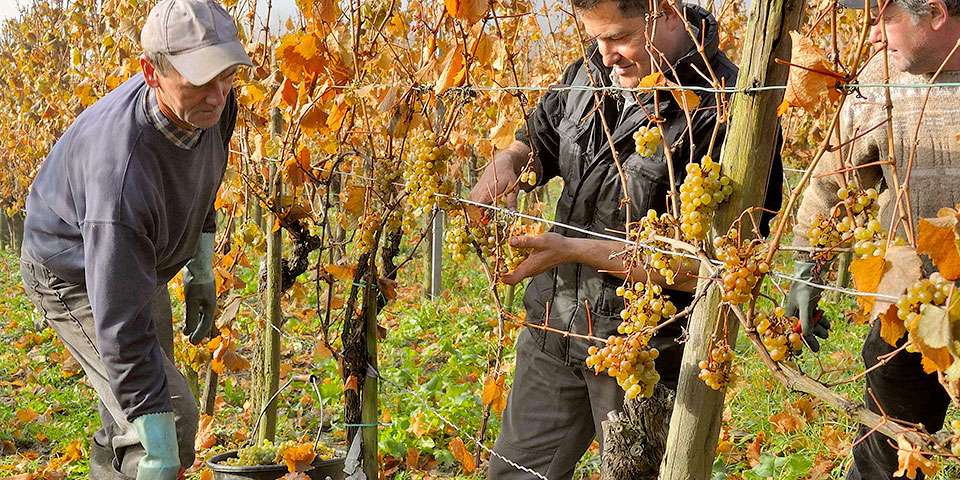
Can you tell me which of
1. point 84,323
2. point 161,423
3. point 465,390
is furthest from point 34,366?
point 161,423

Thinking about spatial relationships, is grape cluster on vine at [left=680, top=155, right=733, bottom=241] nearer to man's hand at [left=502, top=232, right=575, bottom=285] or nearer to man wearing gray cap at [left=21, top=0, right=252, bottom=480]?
man's hand at [left=502, top=232, right=575, bottom=285]

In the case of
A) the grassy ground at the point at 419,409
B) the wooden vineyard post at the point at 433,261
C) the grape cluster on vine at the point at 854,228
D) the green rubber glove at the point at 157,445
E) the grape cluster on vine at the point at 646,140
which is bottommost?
the grassy ground at the point at 419,409

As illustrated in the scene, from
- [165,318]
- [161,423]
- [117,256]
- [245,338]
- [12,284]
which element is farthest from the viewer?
[12,284]

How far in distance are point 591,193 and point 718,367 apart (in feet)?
2.80

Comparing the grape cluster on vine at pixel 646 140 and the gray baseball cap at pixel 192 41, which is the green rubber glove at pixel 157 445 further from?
the grape cluster on vine at pixel 646 140

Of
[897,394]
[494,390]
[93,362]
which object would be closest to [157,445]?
[93,362]

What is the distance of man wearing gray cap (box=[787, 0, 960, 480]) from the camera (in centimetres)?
185

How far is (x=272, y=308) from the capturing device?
116 inches

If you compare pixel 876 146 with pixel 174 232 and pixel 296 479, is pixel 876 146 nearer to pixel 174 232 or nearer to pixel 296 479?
pixel 296 479

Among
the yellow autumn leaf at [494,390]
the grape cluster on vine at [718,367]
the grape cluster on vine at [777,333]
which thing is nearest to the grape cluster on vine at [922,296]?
the grape cluster on vine at [777,333]

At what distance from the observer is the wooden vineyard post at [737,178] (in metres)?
1.24

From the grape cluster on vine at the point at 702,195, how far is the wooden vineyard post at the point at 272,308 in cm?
180

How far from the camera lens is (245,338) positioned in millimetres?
5750

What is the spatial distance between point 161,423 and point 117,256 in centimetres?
45
